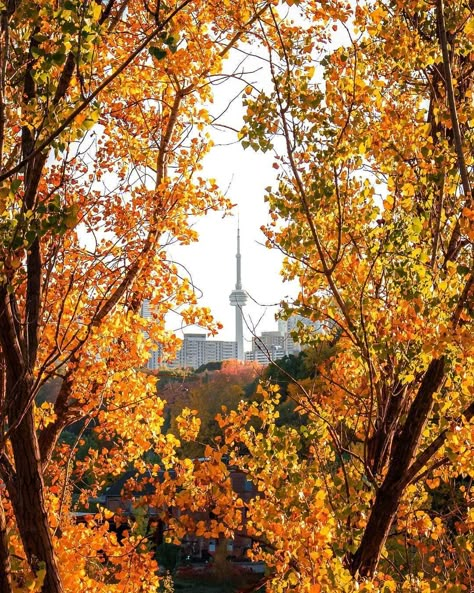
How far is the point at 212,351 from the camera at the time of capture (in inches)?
6580

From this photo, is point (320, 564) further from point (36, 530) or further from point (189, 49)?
point (189, 49)

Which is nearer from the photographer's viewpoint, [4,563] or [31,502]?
[4,563]

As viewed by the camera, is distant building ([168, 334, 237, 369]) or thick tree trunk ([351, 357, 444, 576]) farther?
distant building ([168, 334, 237, 369])

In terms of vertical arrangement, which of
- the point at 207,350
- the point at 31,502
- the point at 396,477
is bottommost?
the point at 31,502

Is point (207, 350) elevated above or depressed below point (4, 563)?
above

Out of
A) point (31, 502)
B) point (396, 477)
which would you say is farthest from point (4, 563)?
point (396, 477)

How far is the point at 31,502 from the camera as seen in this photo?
15.1ft

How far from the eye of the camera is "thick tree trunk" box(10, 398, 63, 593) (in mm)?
4594

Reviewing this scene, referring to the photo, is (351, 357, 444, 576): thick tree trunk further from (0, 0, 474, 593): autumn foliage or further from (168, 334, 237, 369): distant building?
(168, 334, 237, 369): distant building

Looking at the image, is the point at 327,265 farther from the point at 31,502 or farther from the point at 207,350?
the point at 207,350

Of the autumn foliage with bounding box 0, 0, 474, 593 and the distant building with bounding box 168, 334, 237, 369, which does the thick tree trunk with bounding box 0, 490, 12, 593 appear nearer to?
the autumn foliage with bounding box 0, 0, 474, 593

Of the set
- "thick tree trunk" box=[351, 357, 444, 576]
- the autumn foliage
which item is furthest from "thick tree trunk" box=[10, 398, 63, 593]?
"thick tree trunk" box=[351, 357, 444, 576]

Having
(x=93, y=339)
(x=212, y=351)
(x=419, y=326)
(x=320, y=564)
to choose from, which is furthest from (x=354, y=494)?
(x=212, y=351)

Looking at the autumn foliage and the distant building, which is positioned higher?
the distant building
